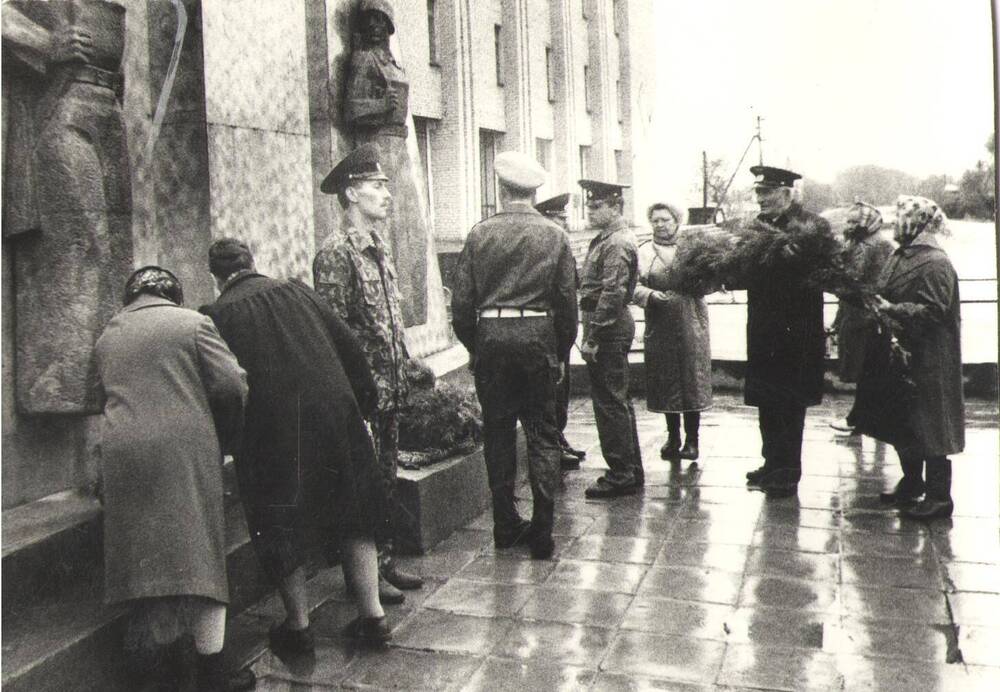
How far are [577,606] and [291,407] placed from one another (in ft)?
5.27

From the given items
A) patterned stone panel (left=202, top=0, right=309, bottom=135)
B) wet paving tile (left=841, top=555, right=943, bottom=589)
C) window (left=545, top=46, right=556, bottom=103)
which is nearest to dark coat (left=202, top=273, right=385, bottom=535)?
patterned stone panel (left=202, top=0, right=309, bottom=135)

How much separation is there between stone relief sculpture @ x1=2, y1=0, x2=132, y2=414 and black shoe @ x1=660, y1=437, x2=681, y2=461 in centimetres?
452

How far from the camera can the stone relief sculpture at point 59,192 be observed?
3.92 meters

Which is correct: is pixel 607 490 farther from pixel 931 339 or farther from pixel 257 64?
pixel 257 64

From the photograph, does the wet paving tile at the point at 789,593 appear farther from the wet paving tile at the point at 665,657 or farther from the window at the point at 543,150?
the window at the point at 543,150

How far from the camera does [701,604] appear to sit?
181 inches

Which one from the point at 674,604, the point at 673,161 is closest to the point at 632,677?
the point at 674,604

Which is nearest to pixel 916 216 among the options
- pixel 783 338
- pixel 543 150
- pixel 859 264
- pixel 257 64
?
pixel 859 264

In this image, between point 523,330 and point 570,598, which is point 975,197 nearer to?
point 523,330

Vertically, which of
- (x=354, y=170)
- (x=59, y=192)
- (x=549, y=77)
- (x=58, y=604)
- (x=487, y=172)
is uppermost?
(x=549, y=77)

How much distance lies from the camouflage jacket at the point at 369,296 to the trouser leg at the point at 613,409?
2050 millimetres

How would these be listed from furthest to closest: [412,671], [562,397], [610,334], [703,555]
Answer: [562,397]
[610,334]
[703,555]
[412,671]

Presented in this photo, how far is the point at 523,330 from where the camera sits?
5.35 m

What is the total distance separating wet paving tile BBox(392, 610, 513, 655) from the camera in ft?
13.8
